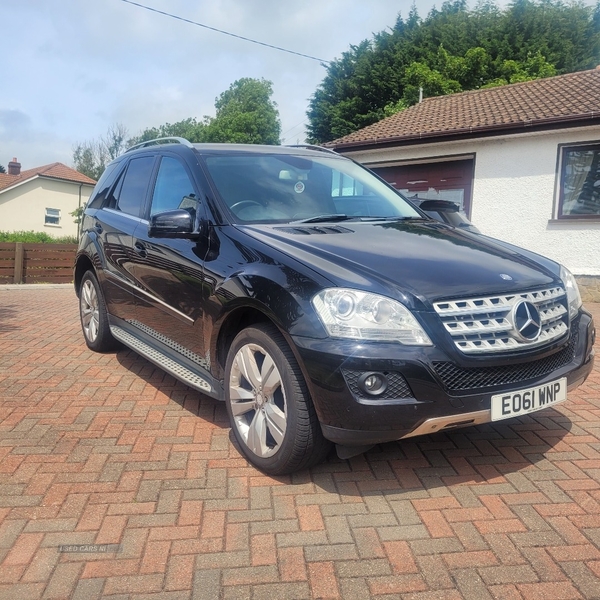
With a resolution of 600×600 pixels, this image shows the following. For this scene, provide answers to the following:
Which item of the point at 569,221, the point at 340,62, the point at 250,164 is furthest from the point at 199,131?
the point at 250,164

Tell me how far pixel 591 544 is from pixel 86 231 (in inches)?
191

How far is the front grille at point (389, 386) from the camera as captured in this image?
2.70m

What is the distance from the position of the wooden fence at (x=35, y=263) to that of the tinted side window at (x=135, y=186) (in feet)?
33.5

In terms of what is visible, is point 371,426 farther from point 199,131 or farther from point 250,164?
point 199,131

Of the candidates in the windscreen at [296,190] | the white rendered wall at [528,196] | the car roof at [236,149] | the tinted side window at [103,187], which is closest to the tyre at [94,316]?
the tinted side window at [103,187]

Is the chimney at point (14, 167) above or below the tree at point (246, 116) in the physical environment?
below

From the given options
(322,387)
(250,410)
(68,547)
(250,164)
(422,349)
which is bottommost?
(68,547)

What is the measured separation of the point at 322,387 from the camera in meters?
2.76

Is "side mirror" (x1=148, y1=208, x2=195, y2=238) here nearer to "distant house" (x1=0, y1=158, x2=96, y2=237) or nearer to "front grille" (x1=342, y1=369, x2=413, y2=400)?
"front grille" (x1=342, y1=369, x2=413, y2=400)

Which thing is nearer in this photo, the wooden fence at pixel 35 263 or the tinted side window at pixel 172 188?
the tinted side window at pixel 172 188

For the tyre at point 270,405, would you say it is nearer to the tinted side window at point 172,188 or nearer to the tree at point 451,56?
the tinted side window at point 172,188

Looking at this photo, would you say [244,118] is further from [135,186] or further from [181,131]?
[135,186]

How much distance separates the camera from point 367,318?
2.76 m

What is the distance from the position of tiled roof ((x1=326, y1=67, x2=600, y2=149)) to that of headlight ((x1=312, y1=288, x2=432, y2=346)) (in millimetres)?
9389
